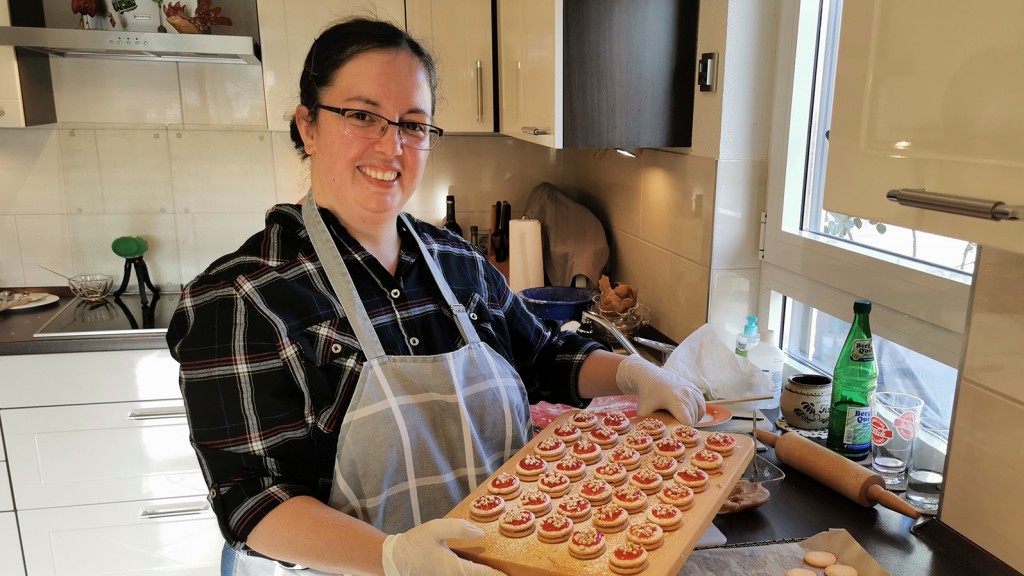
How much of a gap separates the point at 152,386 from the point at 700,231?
1622mm

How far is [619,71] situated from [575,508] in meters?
Result: 1.11

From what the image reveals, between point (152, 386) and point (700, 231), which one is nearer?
point (700, 231)

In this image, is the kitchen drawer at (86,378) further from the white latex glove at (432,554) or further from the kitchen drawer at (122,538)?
the white latex glove at (432,554)

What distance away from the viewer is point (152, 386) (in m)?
2.15

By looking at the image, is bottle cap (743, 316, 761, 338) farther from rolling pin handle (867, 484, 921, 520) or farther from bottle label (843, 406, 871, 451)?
rolling pin handle (867, 484, 921, 520)

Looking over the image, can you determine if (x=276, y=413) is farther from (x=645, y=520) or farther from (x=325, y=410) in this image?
(x=645, y=520)

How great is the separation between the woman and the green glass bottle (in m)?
0.26

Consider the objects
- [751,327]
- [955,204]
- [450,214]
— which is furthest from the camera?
[450,214]

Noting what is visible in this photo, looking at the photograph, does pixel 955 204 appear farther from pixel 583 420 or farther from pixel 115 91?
pixel 115 91

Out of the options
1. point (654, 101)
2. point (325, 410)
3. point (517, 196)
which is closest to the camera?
point (325, 410)

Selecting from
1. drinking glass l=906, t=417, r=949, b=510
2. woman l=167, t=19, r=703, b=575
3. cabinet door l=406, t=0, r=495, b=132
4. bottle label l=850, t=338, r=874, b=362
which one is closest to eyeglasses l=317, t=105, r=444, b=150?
woman l=167, t=19, r=703, b=575

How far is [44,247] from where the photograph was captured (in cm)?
255

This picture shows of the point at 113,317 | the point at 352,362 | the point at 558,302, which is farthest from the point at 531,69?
the point at 113,317

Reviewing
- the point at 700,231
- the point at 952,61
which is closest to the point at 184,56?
the point at 700,231
